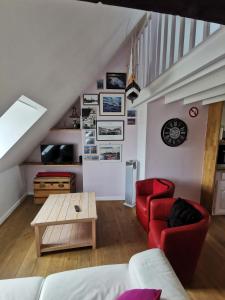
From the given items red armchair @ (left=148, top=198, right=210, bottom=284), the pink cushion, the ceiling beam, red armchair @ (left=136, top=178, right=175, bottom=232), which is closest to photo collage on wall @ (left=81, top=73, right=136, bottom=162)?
red armchair @ (left=136, top=178, right=175, bottom=232)

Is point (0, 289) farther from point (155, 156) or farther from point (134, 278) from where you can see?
point (155, 156)

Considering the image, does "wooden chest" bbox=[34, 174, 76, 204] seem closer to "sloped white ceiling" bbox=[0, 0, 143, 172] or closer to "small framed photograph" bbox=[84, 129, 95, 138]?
"small framed photograph" bbox=[84, 129, 95, 138]

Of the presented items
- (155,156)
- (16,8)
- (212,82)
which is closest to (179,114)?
(155,156)

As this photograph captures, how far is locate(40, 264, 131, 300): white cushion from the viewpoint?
4.08 feet

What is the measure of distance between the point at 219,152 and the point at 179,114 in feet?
3.34

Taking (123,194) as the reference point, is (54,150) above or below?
above

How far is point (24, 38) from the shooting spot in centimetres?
99

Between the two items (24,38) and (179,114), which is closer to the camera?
(24,38)

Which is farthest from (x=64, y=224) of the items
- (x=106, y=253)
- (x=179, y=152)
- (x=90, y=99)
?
(x=90, y=99)

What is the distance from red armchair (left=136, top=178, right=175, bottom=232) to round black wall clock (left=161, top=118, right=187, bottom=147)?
73 centimetres

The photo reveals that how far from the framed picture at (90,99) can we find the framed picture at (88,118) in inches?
5.3

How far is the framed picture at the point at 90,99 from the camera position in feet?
12.5

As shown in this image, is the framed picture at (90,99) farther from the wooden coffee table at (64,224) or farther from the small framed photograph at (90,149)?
the wooden coffee table at (64,224)

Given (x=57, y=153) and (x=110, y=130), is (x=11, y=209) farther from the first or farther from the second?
(x=110, y=130)
